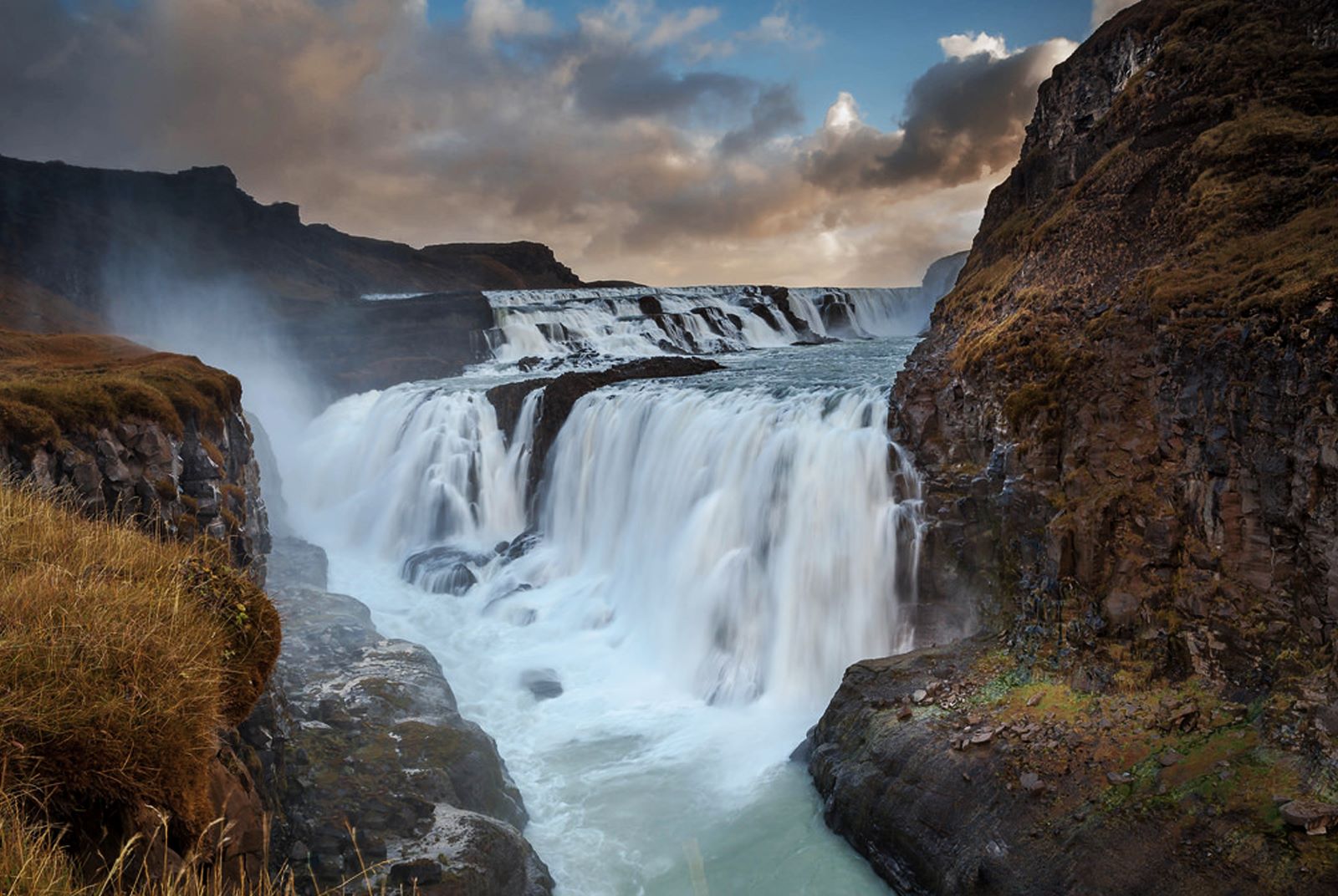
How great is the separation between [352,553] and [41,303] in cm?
4756

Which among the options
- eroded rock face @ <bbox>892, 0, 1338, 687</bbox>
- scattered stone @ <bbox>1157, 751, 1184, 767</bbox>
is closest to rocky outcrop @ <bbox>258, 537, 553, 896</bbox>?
scattered stone @ <bbox>1157, 751, 1184, 767</bbox>

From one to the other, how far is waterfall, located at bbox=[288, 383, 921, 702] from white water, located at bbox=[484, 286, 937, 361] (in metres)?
18.4

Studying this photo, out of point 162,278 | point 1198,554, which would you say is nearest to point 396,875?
point 1198,554

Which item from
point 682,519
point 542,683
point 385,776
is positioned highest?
point 682,519

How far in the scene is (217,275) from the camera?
71125 millimetres

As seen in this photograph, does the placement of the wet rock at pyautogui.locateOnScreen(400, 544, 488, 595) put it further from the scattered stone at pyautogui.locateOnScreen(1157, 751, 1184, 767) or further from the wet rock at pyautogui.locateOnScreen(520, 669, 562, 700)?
the scattered stone at pyautogui.locateOnScreen(1157, 751, 1184, 767)

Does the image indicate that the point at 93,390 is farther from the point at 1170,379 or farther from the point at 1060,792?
the point at 1170,379

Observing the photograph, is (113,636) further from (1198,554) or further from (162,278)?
(162,278)

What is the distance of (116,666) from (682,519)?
48.1ft

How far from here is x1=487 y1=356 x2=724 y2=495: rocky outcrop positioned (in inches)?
1027

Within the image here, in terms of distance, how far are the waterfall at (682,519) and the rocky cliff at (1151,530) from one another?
162 centimetres

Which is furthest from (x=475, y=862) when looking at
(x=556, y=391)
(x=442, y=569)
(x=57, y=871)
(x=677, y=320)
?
(x=677, y=320)

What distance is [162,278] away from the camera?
65.8m

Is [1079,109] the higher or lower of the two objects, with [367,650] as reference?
higher
